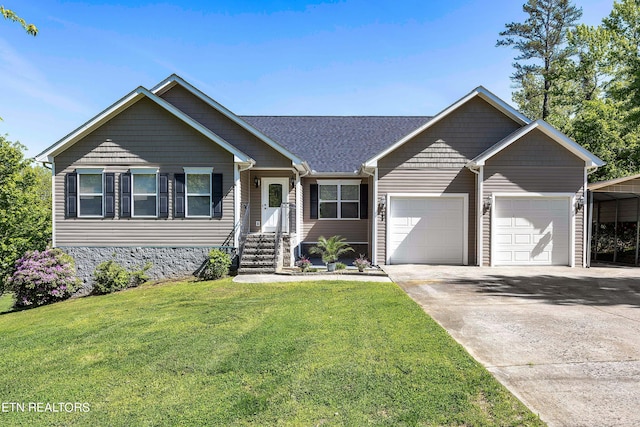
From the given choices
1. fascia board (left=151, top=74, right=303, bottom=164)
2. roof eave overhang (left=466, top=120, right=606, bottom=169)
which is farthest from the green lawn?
fascia board (left=151, top=74, right=303, bottom=164)

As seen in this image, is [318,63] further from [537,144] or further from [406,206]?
[537,144]

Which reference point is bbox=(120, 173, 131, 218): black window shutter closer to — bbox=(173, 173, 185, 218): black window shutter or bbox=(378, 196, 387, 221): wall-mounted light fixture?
bbox=(173, 173, 185, 218): black window shutter

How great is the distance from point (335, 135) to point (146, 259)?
10.2m

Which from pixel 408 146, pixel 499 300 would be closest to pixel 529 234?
pixel 408 146

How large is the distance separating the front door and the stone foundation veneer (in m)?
2.72

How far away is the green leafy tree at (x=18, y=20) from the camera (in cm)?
635

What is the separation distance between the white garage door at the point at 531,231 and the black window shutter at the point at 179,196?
1070cm

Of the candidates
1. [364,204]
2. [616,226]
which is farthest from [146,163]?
[616,226]

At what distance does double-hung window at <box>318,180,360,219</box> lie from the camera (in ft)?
47.9

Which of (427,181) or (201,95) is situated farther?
(201,95)

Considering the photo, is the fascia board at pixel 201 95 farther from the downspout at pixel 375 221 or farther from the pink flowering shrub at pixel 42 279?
the pink flowering shrub at pixel 42 279

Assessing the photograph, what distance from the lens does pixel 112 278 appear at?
10695 millimetres

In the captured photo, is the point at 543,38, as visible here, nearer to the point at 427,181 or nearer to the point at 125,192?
the point at 427,181

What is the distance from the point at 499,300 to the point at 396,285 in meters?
2.38
